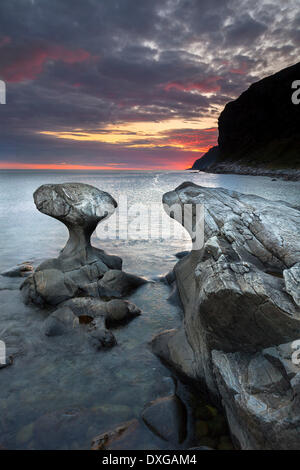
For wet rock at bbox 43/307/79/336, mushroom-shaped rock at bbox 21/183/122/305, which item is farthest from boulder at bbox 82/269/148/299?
wet rock at bbox 43/307/79/336

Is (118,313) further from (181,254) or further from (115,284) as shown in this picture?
(181,254)

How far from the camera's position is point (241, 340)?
4617mm

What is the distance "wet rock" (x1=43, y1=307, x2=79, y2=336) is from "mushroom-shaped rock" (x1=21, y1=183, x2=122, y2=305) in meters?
1.63

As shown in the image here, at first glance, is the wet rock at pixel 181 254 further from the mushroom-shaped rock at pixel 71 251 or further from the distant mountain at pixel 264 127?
the distant mountain at pixel 264 127

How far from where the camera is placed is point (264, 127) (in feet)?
452

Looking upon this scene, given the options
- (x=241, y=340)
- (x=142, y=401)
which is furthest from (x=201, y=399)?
(x=241, y=340)

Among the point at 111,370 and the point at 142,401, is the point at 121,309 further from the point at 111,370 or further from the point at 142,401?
the point at 142,401

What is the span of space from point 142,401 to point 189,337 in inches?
63.6

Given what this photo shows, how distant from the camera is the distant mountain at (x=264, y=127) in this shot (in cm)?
11536

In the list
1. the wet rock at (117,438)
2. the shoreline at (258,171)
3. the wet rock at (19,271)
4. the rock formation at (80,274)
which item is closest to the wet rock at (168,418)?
the wet rock at (117,438)

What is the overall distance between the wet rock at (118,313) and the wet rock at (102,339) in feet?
2.44

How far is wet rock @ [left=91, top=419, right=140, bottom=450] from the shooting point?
4.16 m

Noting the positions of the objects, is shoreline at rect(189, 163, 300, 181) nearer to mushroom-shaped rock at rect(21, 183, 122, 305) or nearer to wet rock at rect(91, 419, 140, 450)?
mushroom-shaped rock at rect(21, 183, 122, 305)

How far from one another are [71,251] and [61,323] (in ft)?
12.8
